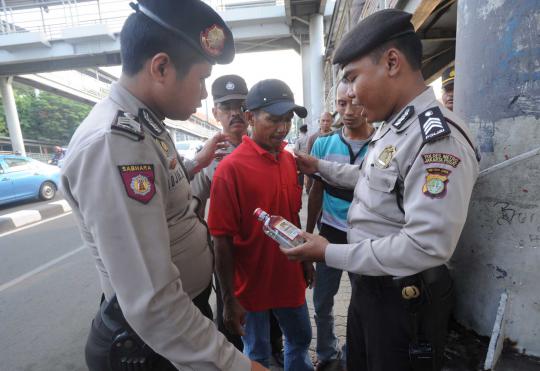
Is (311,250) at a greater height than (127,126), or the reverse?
(127,126)

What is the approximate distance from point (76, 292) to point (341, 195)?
3059 millimetres

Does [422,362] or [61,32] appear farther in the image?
[61,32]

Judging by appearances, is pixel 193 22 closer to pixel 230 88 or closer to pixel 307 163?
pixel 307 163

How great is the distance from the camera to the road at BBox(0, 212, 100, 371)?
237cm

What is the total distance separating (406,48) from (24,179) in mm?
9944

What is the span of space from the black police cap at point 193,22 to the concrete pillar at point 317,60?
33.5 ft

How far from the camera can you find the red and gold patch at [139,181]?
76 centimetres

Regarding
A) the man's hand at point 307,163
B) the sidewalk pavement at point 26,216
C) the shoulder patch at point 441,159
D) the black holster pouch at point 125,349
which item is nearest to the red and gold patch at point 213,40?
the shoulder patch at point 441,159

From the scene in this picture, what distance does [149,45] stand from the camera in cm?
90

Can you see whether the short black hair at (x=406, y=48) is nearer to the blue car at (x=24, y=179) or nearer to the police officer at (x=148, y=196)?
the police officer at (x=148, y=196)

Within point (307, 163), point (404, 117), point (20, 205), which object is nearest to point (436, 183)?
point (404, 117)

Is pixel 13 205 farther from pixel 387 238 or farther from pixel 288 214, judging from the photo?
pixel 387 238

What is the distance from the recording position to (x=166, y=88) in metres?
0.95

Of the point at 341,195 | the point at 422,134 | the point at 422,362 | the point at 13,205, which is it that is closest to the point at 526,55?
the point at 422,134
